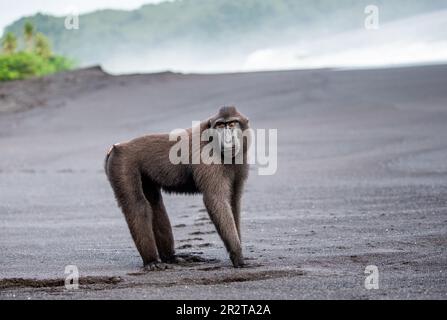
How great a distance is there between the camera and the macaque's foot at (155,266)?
9367 mm

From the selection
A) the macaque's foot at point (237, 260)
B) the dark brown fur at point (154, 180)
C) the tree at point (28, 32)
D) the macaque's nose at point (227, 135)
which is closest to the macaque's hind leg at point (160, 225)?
the dark brown fur at point (154, 180)

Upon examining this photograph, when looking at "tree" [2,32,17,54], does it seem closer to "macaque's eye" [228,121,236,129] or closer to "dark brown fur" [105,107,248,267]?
"dark brown fur" [105,107,248,267]

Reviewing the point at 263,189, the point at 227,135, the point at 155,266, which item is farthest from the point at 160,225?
the point at 263,189

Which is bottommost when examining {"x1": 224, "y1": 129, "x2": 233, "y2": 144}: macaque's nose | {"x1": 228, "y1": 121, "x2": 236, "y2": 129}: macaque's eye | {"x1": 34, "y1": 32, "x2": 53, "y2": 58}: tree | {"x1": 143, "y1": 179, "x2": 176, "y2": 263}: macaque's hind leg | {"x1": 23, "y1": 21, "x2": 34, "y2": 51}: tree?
{"x1": 143, "y1": 179, "x2": 176, "y2": 263}: macaque's hind leg

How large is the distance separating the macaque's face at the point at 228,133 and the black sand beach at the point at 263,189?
112cm

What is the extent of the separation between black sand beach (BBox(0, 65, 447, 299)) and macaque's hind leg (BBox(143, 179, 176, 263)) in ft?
1.00

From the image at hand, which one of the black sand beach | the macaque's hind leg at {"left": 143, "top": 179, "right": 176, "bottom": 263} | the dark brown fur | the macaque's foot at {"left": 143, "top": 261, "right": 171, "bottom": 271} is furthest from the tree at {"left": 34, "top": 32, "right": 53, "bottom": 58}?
the macaque's foot at {"left": 143, "top": 261, "right": 171, "bottom": 271}

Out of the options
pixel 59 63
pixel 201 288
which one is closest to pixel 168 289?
pixel 201 288

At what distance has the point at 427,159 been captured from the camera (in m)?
18.6

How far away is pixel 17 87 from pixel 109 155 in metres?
27.2

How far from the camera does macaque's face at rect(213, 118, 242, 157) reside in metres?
Answer: 9.12

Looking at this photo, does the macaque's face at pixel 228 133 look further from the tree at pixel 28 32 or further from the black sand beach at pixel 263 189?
the tree at pixel 28 32

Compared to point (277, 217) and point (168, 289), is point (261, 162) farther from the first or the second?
point (168, 289)

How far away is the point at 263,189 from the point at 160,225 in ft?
21.4
